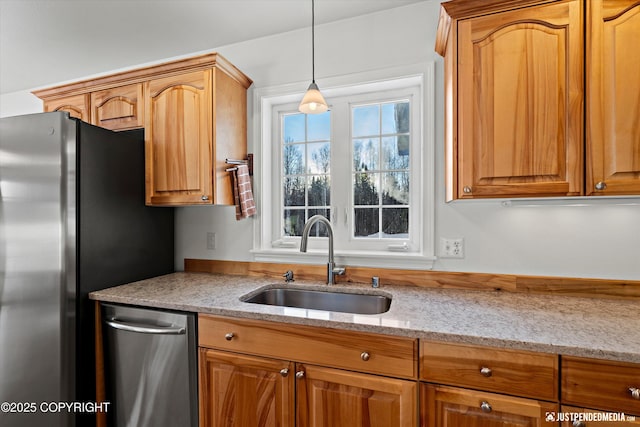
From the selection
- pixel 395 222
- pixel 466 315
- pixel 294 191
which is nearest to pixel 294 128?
pixel 294 191

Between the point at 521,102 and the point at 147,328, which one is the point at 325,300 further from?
the point at 521,102

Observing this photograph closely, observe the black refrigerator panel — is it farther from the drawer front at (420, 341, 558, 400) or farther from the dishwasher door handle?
the drawer front at (420, 341, 558, 400)

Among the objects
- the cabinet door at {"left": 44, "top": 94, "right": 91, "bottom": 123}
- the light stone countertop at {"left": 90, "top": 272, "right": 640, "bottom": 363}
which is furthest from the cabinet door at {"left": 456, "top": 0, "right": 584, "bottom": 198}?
the cabinet door at {"left": 44, "top": 94, "right": 91, "bottom": 123}

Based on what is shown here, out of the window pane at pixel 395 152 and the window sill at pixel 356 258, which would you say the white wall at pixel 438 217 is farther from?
the window pane at pixel 395 152

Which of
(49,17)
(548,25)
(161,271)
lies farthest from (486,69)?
(49,17)

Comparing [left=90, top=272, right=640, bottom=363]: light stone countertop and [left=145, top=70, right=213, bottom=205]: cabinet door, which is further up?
[left=145, top=70, right=213, bottom=205]: cabinet door

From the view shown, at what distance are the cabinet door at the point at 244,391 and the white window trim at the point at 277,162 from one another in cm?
77

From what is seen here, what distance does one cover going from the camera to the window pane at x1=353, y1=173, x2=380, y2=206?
2.01 metres

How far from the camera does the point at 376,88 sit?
195 cm

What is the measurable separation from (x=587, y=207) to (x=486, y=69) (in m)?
0.83

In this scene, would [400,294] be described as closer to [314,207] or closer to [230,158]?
[314,207]

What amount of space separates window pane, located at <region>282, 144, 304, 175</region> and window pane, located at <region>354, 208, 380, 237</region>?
0.50m

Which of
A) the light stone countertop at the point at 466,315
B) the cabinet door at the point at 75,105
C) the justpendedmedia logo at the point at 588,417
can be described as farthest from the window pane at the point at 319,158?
the justpendedmedia logo at the point at 588,417

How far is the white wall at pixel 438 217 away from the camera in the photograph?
1506mm
